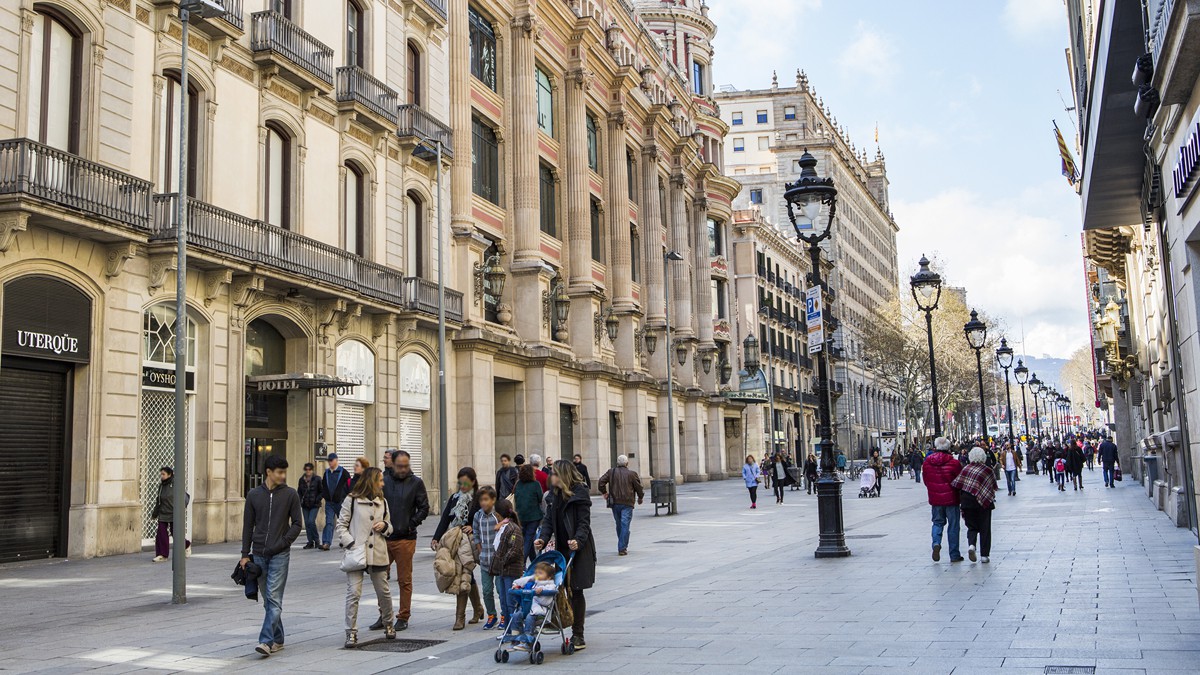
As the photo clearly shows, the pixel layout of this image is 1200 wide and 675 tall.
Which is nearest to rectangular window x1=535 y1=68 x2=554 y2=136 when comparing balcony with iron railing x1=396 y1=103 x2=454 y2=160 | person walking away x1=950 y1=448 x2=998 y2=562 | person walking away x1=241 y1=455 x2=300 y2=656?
balcony with iron railing x1=396 y1=103 x2=454 y2=160

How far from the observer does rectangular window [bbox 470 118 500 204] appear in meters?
36.6

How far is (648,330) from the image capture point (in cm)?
5091

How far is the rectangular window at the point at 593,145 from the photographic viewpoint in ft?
154

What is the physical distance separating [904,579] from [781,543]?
6.58 meters

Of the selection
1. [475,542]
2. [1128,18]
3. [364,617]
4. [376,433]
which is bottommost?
[364,617]

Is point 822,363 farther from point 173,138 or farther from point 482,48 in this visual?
point 482,48

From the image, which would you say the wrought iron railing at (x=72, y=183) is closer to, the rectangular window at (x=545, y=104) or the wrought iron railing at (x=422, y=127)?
the wrought iron railing at (x=422, y=127)

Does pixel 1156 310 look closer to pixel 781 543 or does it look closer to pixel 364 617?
pixel 781 543

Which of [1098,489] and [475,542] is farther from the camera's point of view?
[1098,489]

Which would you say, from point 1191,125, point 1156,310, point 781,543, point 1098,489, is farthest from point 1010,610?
point 1098,489

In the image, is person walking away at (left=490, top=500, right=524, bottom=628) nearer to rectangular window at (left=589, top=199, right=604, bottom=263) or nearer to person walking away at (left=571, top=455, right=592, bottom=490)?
person walking away at (left=571, top=455, right=592, bottom=490)

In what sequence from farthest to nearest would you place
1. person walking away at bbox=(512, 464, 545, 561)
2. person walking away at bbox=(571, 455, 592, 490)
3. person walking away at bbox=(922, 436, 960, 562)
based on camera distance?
person walking away at bbox=(922, 436, 960, 562), person walking away at bbox=(512, 464, 545, 561), person walking away at bbox=(571, 455, 592, 490)

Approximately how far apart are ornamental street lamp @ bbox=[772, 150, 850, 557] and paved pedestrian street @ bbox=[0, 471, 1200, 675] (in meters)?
0.50

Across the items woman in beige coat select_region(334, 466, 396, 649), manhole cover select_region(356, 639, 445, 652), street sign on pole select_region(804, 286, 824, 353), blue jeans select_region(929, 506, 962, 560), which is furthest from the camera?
street sign on pole select_region(804, 286, 824, 353)
